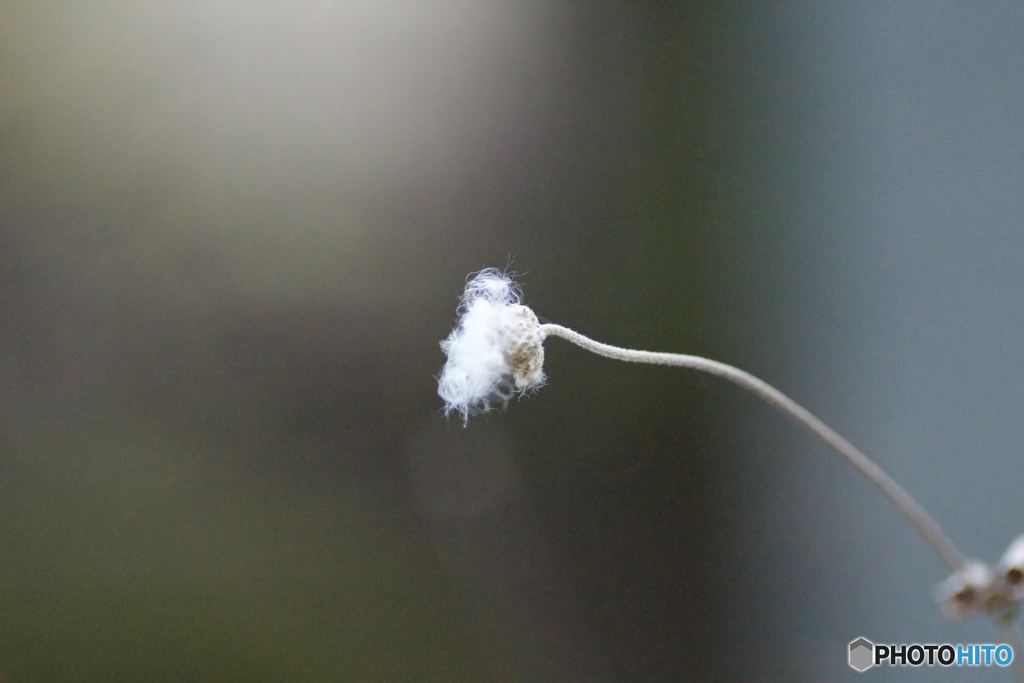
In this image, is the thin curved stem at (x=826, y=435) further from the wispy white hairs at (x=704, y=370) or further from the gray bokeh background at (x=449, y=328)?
the gray bokeh background at (x=449, y=328)

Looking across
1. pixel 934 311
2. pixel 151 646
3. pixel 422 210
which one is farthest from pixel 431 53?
pixel 151 646

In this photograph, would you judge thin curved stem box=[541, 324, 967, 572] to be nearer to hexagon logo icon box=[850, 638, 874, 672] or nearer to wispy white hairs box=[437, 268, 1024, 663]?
wispy white hairs box=[437, 268, 1024, 663]

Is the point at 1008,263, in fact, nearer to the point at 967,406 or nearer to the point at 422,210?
the point at 967,406

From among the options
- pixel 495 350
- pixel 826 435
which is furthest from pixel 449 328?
pixel 826 435

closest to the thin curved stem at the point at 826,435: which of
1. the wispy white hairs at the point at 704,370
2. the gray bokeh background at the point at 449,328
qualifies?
the wispy white hairs at the point at 704,370

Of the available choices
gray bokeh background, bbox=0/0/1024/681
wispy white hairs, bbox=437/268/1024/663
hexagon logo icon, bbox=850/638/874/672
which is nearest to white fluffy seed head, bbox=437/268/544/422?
wispy white hairs, bbox=437/268/1024/663
